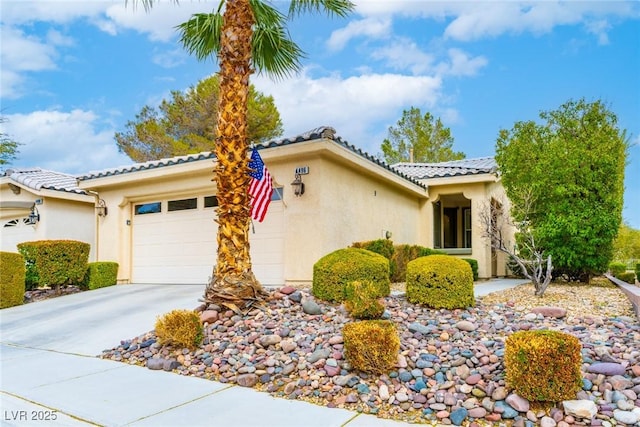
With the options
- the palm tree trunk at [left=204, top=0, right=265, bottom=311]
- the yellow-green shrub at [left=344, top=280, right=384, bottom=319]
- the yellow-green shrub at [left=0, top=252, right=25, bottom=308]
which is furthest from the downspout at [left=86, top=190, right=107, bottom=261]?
the yellow-green shrub at [left=344, top=280, right=384, bottom=319]

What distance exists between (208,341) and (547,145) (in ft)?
35.1

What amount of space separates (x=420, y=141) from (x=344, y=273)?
25.0 m

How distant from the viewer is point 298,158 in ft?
33.9

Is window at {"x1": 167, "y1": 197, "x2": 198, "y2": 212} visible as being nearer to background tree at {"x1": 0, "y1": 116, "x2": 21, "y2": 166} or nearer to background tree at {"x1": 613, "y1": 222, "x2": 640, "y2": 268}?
background tree at {"x1": 0, "y1": 116, "x2": 21, "y2": 166}

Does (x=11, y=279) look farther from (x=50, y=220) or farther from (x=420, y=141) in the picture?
(x=420, y=141)

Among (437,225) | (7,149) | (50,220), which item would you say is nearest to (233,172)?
(437,225)

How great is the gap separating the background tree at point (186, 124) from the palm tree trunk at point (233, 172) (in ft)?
52.0

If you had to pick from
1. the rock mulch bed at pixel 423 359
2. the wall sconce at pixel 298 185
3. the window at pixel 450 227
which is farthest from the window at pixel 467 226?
the wall sconce at pixel 298 185

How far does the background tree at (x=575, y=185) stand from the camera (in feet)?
37.9

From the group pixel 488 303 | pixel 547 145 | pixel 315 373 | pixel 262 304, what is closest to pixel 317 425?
pixel 315 373

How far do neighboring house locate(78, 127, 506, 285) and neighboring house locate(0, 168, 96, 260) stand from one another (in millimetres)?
2070

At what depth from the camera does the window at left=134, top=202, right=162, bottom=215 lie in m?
13.3

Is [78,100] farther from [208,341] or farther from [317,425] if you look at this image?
[317,425]

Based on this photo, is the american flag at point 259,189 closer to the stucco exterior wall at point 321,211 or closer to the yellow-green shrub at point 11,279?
the stucco exterior wall at point 321,211
